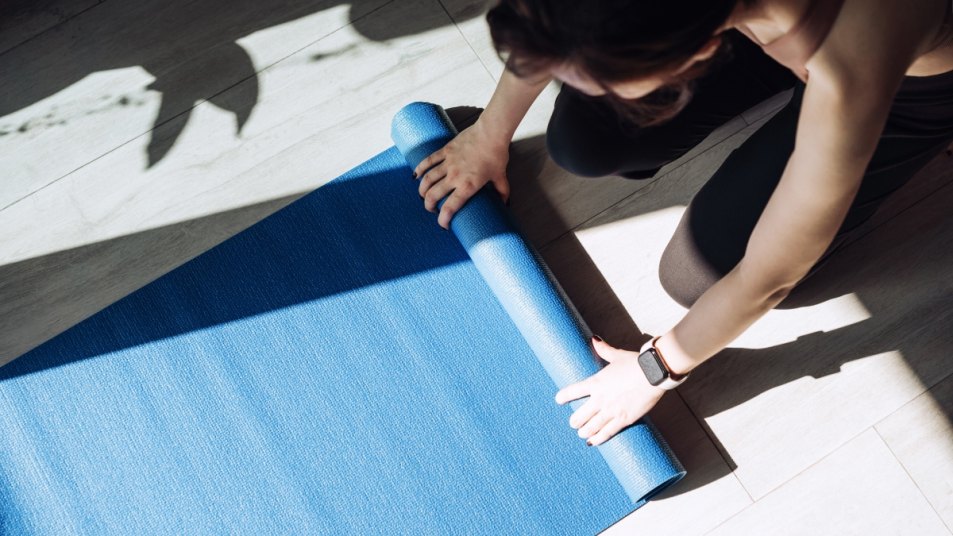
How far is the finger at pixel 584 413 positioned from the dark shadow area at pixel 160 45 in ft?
3.29

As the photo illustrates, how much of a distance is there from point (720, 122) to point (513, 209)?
47cm

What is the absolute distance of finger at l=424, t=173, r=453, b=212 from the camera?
5.33 ft

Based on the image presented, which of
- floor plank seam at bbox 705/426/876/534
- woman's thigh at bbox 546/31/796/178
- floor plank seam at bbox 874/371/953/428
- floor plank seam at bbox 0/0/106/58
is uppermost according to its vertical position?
floor plank seam at bbox 0/0/106/58

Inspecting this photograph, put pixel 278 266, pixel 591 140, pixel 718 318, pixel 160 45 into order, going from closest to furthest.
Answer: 1. pixel 718 318
2. pixel 591 140
3. pixel 278 266
4. pixel 160 45

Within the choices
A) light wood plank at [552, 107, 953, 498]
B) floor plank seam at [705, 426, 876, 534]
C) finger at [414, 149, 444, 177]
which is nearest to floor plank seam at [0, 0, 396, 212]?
finger at [414, 149, 444, 177]

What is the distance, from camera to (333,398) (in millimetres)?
1583

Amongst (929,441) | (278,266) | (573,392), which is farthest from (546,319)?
(929,441)

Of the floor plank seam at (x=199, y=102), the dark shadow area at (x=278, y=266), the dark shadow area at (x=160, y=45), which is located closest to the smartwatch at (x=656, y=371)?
the dark shadow area at (x=278, y=266)

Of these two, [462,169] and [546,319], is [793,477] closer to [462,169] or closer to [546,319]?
[546,319]

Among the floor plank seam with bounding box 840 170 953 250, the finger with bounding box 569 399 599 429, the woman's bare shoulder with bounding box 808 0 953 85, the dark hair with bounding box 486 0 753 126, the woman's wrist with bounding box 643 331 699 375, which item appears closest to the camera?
the dark hair with bounding box 486 0 753 126

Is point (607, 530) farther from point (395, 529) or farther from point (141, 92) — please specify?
point (141, 92)

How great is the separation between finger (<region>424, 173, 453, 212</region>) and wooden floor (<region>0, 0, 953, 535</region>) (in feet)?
0.65

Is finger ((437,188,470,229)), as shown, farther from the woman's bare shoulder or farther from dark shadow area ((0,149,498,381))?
the woman's bare shoulder

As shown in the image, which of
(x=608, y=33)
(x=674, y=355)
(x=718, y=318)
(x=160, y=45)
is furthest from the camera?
(x=160, y=45)
